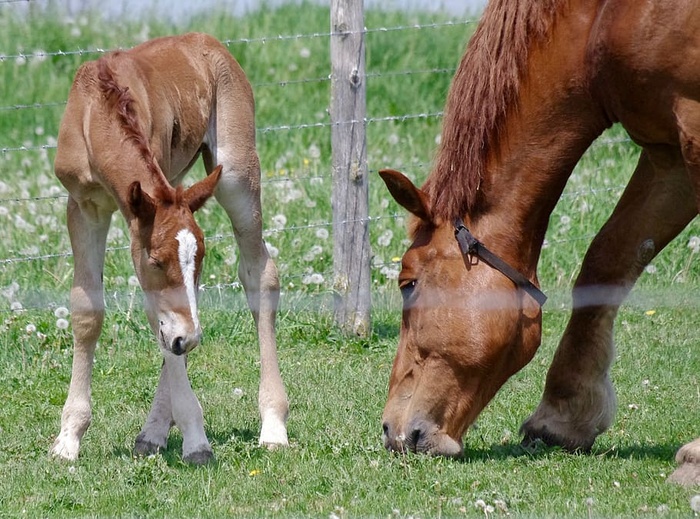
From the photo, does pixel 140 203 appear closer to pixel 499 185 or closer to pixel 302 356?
pixel 499 185

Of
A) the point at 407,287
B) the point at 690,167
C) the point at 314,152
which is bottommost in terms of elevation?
the point at 314,152

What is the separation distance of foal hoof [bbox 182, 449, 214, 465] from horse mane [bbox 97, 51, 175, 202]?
1017 mm

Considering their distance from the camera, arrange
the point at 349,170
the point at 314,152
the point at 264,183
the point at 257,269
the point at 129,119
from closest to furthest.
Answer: the point at 129,119
the point at 257,269
the point at 349,170
the point at 264,183
the point at 314,152

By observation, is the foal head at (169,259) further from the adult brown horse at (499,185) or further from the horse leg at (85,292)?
the adult brown horse at (499,185)

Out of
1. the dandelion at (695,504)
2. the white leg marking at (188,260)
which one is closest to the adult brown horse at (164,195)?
the white leg marking at (188,260)

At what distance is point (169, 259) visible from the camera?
168 inches

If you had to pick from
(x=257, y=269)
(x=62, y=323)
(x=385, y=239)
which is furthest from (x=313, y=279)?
→ (x=257, y=269)

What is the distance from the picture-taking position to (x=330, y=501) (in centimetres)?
405

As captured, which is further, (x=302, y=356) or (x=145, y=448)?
A: (x=302, y=356)

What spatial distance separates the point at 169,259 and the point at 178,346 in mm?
323

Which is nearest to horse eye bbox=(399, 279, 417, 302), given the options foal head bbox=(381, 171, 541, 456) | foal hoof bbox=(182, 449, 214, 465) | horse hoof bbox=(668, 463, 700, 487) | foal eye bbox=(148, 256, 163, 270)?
foal head bbox=(381, 171, 541, 456)

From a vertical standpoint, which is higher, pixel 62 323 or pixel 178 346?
pixel 178 346

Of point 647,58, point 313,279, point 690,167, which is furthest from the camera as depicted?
point 313,279

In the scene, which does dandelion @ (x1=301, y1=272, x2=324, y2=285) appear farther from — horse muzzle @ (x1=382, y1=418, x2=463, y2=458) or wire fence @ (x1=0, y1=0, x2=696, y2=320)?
horse muzzle @ (x1=382, y1=418, x2=463, y2=458)
